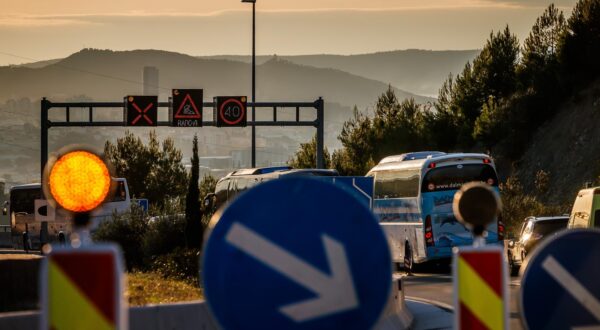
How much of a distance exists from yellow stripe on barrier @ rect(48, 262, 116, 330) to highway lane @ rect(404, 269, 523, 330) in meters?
14.7

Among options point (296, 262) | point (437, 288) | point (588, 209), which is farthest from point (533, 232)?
point (296, 262)

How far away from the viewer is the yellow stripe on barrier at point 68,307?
4801mm

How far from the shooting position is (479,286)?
224 inches

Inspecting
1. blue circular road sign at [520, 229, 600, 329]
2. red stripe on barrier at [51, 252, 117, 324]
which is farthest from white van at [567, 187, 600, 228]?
red stripe on barrier at [51, 252, 117, 324]

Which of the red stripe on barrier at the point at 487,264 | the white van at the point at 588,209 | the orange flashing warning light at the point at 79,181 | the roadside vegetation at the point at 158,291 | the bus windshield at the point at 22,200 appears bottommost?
the bus windshield at the point at 22,200

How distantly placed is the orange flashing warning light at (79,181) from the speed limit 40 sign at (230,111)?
173 ft

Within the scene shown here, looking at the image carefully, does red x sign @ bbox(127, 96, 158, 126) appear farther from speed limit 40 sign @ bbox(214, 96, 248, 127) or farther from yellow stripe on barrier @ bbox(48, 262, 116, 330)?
yellow stripe on barrier @ bbox(48, 262, 116, 330)

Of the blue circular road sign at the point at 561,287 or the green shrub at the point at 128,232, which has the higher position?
the blue circular road sign at the point at 561,287

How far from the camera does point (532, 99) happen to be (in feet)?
261

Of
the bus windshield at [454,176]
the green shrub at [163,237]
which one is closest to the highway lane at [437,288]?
the bus windshield at [454,176]

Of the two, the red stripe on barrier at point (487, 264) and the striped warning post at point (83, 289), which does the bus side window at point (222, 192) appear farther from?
the striped warning post at point (83, 289)

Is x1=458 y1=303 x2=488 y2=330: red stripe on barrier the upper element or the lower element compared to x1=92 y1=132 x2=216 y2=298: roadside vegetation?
upper

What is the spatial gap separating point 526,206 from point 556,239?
4757cm

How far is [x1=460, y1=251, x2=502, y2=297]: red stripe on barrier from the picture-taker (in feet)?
18.6
